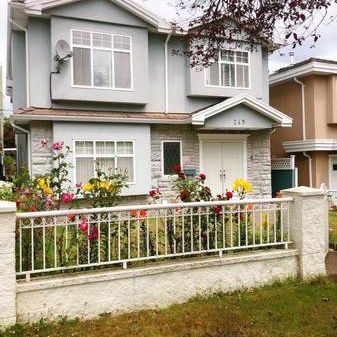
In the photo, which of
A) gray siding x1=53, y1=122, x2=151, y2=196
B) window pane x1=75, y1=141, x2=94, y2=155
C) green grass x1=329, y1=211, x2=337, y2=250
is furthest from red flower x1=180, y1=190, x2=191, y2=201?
window pane x1=75, y1=141, x2=94, y2=155

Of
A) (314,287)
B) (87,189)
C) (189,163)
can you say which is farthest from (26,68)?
(314,287)

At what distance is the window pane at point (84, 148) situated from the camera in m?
12.4

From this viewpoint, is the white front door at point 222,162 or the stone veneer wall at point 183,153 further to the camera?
the white front door at point 222,162

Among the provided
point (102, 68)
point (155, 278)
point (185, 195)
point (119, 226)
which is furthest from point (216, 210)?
point (102, 68)

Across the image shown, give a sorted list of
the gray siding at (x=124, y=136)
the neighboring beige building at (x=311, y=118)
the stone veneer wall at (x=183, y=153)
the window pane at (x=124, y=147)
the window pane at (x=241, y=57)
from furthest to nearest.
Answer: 1. the neighboring beige building at (x=311, y=118)
2. the window pane at (x=241, y=57)
3. the window pane at (x=124, y=147)
4. the gray siding at (x=124, y=136)
5. the stone veneer wall at (x=183, y=153)

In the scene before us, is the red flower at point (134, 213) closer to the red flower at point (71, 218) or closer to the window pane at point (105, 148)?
the red flower at point (71, 218)

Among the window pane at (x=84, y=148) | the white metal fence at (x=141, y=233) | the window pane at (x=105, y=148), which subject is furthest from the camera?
the window pane at (x=105, y=148)

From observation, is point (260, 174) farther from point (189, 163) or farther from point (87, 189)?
point (87, 189)

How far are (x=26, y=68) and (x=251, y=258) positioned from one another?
936 centimetres

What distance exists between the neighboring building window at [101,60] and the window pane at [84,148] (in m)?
1.75

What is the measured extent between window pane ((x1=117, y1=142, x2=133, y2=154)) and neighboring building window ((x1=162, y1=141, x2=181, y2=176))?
1271 millimetres

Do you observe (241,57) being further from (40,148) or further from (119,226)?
(119,226)

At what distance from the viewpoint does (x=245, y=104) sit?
14039 mm

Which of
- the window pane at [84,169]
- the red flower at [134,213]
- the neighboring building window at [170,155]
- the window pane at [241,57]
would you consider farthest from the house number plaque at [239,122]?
the red flower at [134,213]
